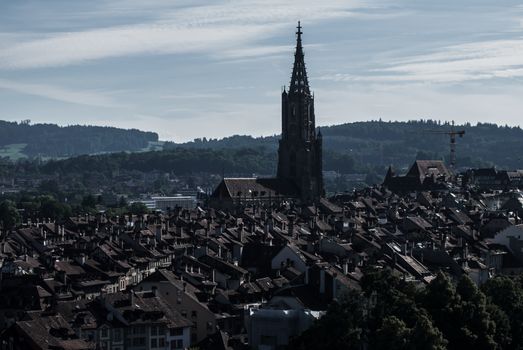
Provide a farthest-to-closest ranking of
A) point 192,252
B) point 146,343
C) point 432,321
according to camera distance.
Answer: point 192,252 → point 146,343 → point 432,321

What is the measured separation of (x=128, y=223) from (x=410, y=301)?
243ft

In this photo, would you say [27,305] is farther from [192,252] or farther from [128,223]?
[128,223]

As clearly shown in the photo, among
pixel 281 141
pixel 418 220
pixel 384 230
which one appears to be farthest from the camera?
pixel 281 141

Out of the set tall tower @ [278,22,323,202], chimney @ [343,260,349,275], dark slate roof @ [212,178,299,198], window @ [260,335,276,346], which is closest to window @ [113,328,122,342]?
window @ [260,335,276,346]

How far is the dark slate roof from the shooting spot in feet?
616

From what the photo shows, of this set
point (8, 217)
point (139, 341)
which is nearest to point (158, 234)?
point (139, 341)

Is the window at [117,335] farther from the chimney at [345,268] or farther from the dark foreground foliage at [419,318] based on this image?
the chimney at [345,268]

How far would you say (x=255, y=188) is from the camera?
625 feet

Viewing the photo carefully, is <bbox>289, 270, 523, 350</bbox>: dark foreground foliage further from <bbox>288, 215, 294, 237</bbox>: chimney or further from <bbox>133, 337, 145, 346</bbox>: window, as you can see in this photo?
<bbox>288, 215, 294, 237</bbox>: chimney

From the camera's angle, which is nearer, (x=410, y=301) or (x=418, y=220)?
(x=410, y=301)

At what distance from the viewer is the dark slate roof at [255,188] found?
18775 cm

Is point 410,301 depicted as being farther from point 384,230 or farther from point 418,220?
point 418,220

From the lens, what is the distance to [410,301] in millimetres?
74938

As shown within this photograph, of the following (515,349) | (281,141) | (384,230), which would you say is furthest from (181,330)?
(281,141)
